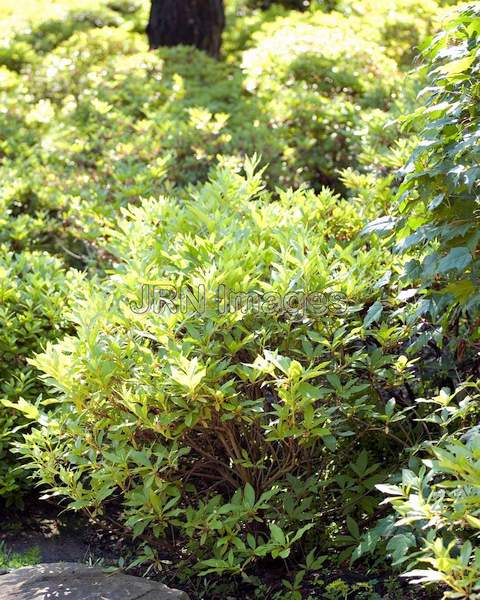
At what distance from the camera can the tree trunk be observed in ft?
31.6

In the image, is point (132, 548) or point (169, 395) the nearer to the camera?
point (169, 395)

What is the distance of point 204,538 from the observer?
304 cm

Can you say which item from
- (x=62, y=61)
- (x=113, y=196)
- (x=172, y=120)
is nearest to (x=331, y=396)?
(x=113, y=196)

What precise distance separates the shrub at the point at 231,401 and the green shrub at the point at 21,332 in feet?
1.79

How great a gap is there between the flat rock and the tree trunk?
7596 millimetres

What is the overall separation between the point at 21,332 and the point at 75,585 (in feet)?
4.85

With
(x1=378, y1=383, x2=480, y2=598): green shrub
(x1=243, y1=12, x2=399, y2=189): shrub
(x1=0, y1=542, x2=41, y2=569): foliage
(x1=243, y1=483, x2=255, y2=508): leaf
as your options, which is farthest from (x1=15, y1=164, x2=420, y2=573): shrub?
(x1=243, y1=12, x2=399, y2=189): shrub

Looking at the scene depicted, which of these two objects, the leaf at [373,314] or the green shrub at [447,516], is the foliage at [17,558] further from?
the leaf at [373,314]

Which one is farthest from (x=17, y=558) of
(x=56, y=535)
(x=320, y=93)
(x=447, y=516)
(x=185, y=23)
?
(x=185, y=23)

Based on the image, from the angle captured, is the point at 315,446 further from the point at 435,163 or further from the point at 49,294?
the point at 49,294

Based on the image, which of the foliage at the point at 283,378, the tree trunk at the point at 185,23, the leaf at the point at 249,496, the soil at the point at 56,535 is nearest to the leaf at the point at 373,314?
the foliage at the point at 283,378

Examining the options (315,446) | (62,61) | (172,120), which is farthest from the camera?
(62,61)

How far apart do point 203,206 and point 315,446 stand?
1.15 meters

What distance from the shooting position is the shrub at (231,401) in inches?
117
